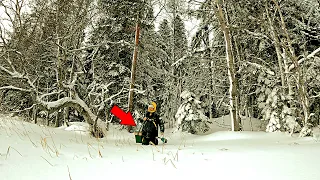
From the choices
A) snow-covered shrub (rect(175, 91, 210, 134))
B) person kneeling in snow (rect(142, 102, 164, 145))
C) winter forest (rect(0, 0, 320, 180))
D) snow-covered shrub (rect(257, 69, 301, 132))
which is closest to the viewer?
person kneeling in snow (rect(142, 102, 164, 145))

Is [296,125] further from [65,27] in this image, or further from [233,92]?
[65,27]

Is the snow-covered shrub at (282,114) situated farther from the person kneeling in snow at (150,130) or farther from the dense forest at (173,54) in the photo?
the person kneeling in snow at (150,130)

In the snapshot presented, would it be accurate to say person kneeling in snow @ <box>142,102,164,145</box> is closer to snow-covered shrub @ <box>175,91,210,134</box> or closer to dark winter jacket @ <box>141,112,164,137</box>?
dark winter jacket @ <box>141,112,164,137</box>

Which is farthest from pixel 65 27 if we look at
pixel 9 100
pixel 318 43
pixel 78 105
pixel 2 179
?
pixel 9 100

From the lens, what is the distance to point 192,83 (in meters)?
15.9

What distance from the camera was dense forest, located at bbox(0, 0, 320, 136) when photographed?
8.56m

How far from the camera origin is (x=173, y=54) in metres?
18.1

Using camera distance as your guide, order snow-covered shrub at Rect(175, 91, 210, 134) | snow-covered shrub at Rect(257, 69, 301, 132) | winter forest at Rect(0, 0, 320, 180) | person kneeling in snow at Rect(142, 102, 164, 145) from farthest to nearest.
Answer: snow-covered shrub at Rect(175, 91, 210, 134)
snow-covered shrub at Rect(257, 69, 301, 132)
winter forest at Rect(0, 0, 320, 180)
person kneeling in snow at Rect(142, 102, 164, 145)

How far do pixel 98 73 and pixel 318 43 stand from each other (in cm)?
1620

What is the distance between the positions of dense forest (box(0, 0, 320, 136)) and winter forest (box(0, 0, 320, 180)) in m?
0.06

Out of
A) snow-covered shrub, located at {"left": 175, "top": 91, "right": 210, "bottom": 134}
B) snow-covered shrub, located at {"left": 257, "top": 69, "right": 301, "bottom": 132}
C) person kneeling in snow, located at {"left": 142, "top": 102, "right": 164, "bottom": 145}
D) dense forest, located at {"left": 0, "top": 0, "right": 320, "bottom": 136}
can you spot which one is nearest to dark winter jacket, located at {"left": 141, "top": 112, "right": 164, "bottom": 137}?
person kneeling in snow, located at {"left": 142, "top": 102, "right": 164, "bottom": 145}

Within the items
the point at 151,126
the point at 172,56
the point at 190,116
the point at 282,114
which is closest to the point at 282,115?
the point at 282,114

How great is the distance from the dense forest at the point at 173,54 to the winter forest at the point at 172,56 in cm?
6

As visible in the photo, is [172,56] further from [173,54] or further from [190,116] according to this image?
[190,116]
